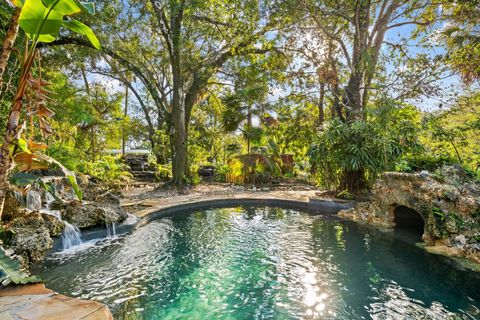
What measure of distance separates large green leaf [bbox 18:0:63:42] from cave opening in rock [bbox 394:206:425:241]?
765 cm

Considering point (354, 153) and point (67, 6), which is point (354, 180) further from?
point (67, 6)

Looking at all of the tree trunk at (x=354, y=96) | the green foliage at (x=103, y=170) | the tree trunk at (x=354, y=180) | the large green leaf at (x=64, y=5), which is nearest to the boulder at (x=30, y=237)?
the large green leaf at (x=64, y=5)

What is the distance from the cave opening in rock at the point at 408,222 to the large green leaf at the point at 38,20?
7649 millimetres

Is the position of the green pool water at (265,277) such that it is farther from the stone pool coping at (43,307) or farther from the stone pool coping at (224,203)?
the stone pool coping at (224,203)

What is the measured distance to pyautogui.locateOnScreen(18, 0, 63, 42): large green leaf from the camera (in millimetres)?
2071

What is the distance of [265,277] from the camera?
405cm

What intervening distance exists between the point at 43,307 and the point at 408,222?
831cm

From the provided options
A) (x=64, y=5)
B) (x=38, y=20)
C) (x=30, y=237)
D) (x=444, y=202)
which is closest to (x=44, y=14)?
(x=38, y=20)

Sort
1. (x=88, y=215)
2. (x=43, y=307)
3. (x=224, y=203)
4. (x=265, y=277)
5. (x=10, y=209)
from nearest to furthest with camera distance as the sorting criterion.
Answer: (x=43, y=307), (x=265, y=277), (x=10, y=209), (x=88, y=215), (x=224, y=203)

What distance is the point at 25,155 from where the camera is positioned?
247 cm

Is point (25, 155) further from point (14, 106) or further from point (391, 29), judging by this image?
point (391, 29)

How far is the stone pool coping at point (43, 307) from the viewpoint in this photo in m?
1.89

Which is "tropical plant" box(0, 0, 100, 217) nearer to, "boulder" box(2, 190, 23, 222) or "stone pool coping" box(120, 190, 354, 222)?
"boulder" box(2, 190, 23, 222)

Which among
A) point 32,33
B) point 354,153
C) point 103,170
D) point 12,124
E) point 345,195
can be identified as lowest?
point 345,195
